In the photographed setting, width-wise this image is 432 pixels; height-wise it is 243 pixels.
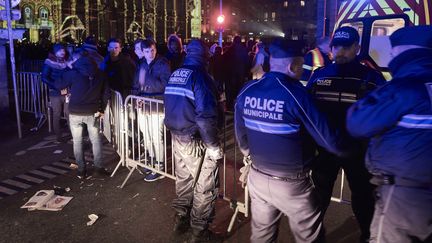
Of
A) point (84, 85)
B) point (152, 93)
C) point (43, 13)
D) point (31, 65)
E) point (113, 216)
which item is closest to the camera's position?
point (113, 216)

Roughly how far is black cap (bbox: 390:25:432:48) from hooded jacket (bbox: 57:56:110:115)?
439 cm

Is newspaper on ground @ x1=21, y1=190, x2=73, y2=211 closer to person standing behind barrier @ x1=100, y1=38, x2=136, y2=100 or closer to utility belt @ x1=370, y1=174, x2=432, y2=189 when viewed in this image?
person standing behind barrier @ x1=100, y1=38, x2=136, y2=100

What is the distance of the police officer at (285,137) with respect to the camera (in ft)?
8.79

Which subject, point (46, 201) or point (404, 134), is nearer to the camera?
point (404, 134)

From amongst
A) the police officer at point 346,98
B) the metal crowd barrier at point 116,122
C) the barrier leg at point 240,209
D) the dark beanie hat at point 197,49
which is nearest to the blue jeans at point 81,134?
the metal crowd barrier at point 116,122

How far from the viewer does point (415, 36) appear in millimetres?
2381

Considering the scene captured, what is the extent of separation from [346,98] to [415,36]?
3.65 feet

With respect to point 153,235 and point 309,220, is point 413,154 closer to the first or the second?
point 309,220

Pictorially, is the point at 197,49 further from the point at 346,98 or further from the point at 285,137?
the point at 285,137

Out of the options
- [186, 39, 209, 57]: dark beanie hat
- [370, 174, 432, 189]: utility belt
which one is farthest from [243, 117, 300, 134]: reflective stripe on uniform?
[186, 39, 209, 57]: dark beanie hat

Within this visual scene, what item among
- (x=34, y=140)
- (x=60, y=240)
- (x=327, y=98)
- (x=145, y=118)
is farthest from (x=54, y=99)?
(x=327, y=98)

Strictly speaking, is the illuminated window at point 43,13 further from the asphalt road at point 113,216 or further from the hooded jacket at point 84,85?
the hooded jacket at point 84,85

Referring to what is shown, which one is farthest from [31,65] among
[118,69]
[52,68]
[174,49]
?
[174,49]

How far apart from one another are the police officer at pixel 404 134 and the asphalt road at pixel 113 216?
6.36 feet
